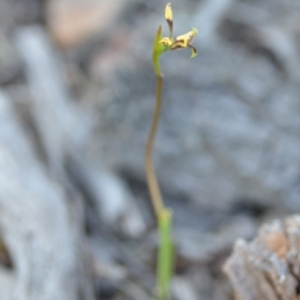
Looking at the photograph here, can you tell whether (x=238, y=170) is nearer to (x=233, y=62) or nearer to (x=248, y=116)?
(x=248, y=116)

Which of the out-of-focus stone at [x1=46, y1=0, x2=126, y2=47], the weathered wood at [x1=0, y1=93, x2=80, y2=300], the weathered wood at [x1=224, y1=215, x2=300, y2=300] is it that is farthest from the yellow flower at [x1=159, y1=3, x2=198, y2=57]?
the out-of-focus stone at [x1=46, y1=0, x2=126, y2=47]

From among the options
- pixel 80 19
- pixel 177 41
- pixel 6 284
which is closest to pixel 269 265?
pixel 177 41

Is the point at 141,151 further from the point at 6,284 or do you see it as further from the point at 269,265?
the point at 269,265

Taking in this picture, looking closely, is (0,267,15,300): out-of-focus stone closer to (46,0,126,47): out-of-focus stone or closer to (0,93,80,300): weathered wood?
(0,93,80,300): weathered wood

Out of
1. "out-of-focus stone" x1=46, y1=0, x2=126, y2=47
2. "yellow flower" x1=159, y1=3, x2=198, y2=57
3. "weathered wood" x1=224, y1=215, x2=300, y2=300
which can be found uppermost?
"out-of-focus stone" x1=46, y1=0, x2=126, y2=47

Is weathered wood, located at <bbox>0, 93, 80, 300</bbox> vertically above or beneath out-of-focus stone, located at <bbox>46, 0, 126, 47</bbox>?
beneath
